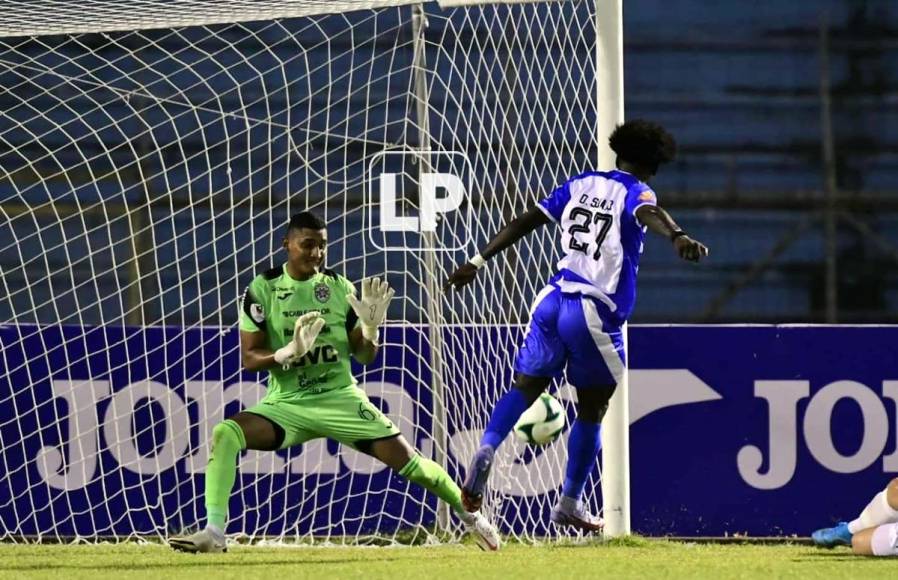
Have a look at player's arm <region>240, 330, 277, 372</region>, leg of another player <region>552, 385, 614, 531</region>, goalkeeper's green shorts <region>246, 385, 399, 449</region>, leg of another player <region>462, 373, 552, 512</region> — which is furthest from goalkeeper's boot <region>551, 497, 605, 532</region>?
player's arm <region>240, 330, 277, 372</region>

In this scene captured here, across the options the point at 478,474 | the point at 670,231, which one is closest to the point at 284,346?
the point at 478,474

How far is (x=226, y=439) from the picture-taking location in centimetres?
678

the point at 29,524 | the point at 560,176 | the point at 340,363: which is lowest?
the point at 29,524

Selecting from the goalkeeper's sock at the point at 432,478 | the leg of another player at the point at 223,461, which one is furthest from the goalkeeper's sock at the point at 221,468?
the goalkeeper's sock at the point at 432,478

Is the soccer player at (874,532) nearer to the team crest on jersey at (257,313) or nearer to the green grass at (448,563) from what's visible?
the green grass at (448,563)

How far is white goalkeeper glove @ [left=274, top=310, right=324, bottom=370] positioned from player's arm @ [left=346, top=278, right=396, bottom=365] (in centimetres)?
20

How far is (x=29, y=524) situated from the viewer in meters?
8.55

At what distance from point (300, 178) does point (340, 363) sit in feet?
15.0

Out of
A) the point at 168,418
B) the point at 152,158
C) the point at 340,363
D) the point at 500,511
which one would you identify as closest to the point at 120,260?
the point at 152,158

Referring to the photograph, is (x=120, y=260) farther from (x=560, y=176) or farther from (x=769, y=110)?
(x=769, y=110)

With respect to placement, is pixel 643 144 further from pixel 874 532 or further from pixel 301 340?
pixel 874 532

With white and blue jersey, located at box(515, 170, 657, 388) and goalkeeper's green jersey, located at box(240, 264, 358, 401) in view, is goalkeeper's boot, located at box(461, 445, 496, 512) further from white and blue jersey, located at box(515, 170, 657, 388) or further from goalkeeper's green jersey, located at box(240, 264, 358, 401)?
goalkeeper's green jersey, located at box(240, 264, 358, 401)

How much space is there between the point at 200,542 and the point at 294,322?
3.12 ft

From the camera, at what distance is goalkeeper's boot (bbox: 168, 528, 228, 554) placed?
6566 millimetres
